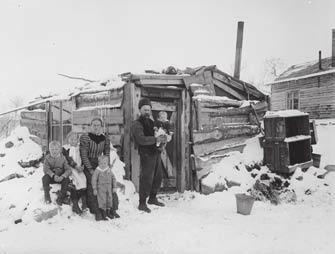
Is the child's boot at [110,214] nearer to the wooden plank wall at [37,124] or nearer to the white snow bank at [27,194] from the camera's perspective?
the white snow bank at [27,194]

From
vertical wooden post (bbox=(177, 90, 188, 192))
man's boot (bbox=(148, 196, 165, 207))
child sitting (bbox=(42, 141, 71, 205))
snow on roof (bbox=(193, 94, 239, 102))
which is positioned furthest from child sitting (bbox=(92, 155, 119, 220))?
snow on roof (bbox=(193, 94, 239, 102))

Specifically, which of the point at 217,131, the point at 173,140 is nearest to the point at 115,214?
the point at 173,140

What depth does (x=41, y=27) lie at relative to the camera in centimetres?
582

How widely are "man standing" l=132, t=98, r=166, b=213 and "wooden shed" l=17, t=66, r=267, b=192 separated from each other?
1.85 feet

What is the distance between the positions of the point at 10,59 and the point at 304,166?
6925 mm

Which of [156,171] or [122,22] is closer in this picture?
[122,22]

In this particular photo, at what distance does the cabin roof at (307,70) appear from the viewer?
2194 cm

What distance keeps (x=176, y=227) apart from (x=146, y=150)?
1662mm

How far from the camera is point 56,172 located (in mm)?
5840

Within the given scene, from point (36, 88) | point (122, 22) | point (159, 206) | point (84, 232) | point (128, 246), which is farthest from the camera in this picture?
point (36, 88)

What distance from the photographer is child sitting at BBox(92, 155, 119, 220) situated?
5648 millimetres

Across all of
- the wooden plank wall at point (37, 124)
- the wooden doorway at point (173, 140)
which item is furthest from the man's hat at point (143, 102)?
the wooden plank wall at point (37, 124)

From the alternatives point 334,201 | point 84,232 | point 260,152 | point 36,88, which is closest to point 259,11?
point 260,152

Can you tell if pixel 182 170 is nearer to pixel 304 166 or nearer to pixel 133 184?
pixel 133 184
